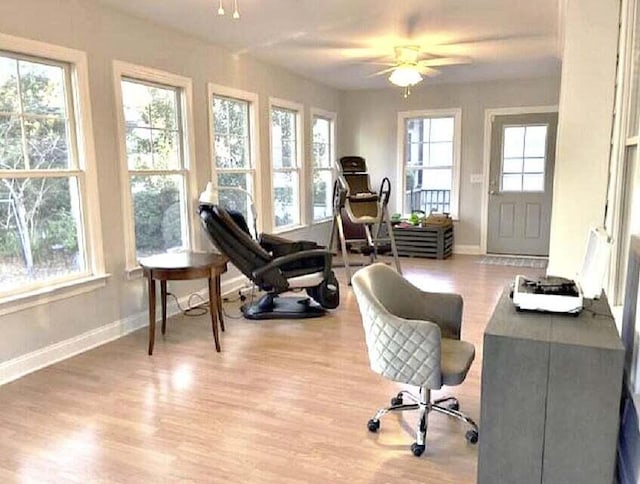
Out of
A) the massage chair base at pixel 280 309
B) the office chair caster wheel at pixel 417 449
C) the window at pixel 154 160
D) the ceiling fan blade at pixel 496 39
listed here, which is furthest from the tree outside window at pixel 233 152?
the office chair caster wheel at pixel 417 449

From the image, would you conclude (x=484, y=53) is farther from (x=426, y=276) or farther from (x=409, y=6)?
(x=426, y=276)

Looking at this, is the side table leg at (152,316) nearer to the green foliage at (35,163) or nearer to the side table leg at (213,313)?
the side table leg at (213,313)

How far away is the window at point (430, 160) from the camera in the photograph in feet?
24.2

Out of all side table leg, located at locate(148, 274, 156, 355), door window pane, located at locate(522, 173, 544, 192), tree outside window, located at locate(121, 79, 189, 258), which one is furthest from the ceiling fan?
side table leg, located at locate(148, 274, 156, 355)

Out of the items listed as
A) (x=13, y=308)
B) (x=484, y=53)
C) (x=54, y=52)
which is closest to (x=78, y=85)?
(x=54, y=52)

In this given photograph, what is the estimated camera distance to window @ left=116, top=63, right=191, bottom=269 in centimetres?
396

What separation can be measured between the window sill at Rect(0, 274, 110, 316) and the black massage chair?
0.90m

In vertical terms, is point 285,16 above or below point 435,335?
above

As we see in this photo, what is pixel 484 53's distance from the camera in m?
5.22

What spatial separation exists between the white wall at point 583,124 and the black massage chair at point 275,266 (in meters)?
2.01

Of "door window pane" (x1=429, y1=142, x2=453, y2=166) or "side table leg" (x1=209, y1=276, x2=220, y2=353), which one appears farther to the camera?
"door window pane" (x1=429, y1=142, x2=453, y2=166)

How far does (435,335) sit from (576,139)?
1.52 m

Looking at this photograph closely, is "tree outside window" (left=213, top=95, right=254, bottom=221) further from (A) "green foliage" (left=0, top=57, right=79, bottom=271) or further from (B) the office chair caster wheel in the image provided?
(B) the office chair caster wheel

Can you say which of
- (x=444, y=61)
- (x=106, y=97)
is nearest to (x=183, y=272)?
(x=106, y=97)
